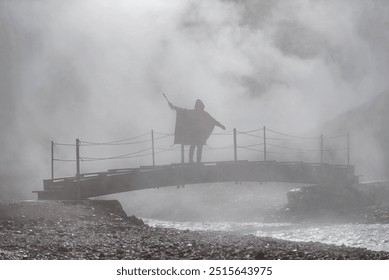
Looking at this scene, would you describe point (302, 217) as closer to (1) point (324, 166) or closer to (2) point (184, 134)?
(1) point (324, 166)

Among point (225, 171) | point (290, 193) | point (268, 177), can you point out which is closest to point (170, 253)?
point (225, 171)

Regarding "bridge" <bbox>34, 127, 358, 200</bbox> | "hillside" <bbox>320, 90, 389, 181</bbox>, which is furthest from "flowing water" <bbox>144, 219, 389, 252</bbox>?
"hillside" <bbox>320, 90, 389, 181</bbox>

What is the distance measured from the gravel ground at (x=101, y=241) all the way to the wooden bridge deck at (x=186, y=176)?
110 cm

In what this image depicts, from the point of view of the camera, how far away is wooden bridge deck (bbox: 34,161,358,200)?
2059cm

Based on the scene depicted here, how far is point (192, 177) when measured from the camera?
24109 mm

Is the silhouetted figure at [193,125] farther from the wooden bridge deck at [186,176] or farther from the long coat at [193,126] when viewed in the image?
the wooden bridge deck at [186,176]

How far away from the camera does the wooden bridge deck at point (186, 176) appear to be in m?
20.6

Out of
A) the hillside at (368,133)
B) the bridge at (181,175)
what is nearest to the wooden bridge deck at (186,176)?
the bridge at (181,175)

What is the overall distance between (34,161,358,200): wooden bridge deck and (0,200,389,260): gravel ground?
1101mm

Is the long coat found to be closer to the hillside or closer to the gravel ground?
the gravel ground

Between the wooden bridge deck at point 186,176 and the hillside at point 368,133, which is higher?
the hillside at point 368,133

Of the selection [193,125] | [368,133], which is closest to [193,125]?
[193,125]

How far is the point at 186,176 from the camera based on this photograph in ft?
78.7

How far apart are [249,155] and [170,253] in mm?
51385
